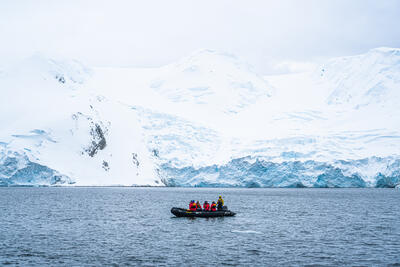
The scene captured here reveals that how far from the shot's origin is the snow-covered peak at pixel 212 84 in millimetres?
171875

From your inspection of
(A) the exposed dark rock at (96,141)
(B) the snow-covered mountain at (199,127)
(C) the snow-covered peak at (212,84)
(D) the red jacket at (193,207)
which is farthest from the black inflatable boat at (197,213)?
(C) the snow-covered peak at (212,84)

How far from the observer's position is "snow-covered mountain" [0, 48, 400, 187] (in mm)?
109688

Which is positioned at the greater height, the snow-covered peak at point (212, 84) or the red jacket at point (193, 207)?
the snow-covered peak at point (212, 84)

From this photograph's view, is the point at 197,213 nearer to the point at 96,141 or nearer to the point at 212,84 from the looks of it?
the point at 96,141

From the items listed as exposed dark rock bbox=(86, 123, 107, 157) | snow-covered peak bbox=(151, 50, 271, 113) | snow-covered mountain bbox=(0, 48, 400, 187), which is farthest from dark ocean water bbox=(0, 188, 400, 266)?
snow-covered peak bbox=(151, 50, 271, 113)

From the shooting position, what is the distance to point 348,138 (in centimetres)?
12756

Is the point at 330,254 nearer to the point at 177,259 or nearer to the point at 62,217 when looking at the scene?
the point at 177,259

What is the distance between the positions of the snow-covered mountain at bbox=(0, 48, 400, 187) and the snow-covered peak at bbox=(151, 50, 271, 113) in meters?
0.50

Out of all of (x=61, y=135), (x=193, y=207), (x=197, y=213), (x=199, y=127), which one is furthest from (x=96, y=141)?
(x=197, y=213)

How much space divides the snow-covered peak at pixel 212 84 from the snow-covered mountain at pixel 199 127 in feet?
1.64

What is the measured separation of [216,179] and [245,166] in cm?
865

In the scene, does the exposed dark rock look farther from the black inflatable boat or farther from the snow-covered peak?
the black inflatable boat

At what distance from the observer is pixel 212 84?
17800cm

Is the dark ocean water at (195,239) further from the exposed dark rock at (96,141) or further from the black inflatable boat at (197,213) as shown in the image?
the exposed dark rock at (96,141)
